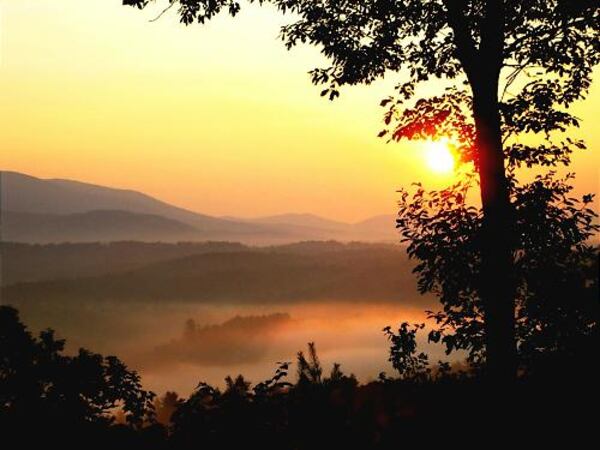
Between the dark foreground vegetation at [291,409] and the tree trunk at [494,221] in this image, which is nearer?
the dark foreground vegetation at [291,409]

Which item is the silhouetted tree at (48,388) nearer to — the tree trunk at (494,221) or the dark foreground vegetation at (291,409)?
the dark foreground vegetation at (291,409)

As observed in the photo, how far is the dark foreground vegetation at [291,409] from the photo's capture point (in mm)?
9633

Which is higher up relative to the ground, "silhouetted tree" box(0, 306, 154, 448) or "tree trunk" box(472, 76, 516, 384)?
"tree trunk" box(472, 76, 516, 384)

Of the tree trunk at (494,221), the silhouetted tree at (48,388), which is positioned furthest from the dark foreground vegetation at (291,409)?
the tree trunk at (494,221)

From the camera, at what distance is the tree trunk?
1204cm

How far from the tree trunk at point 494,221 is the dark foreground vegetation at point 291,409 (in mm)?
984

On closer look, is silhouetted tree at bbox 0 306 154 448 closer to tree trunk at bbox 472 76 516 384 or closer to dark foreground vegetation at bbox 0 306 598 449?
dark foreground vegetation at bbox 0 306 598 449

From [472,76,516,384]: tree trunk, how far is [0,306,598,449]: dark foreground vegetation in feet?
3.23

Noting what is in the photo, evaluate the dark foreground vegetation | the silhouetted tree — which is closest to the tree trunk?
the dark foreground vegetation

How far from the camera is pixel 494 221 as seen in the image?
12094 millimetres

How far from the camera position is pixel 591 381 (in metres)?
10.1

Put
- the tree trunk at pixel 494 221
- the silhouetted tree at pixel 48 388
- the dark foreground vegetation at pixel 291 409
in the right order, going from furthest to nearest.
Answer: the tree trunk at pixel 494 221, the silhouetted tree at pixel 48 388, the dark foreground vegetation at pixel 291 409

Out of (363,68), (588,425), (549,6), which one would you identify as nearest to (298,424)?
(588,425)

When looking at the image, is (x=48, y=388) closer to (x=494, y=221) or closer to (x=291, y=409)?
(x=291, y=409)
